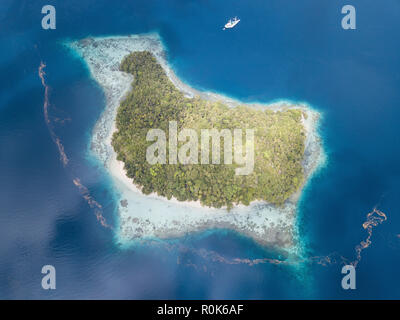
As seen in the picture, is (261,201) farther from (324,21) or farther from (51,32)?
(51,32)

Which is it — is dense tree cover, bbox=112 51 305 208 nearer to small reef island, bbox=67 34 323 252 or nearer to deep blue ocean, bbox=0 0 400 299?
small reef island, bbox=67 34 323 252

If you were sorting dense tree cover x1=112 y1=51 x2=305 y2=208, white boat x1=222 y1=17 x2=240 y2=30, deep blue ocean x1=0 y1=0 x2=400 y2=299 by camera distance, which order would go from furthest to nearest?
white boat x1=222 y1=17 x2=240 y2=30
dense tree cover x1=112 y1=51 x2=305 y2=208
deep blue ocean x1=0 y1=0 x2=400 y2=299

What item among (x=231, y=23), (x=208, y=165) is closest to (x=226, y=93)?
(x=231, y=23)

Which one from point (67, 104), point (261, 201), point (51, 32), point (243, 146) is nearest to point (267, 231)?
point (261, 201)

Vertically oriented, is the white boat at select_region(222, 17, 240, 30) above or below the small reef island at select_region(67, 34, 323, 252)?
above

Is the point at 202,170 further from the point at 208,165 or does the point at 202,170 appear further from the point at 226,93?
the point at 226,93

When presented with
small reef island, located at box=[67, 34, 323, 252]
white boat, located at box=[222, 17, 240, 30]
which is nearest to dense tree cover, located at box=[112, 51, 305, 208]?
small reef island, located at box=[67, 34, 323, 252]

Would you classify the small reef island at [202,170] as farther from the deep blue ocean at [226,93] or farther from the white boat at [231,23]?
the white boat at [231,23]
